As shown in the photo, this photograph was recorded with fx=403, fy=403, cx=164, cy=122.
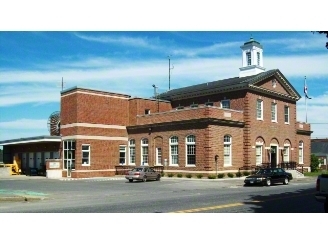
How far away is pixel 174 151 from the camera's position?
38.5m

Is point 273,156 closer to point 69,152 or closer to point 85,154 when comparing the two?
→ point 85,154

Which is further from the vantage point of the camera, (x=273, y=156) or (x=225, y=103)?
(x=273, y=156)

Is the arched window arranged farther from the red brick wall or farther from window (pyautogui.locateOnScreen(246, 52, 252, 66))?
window (pyautogui.locateOnScreen(246, 52, 252, 66))

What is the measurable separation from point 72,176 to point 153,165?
801 cm

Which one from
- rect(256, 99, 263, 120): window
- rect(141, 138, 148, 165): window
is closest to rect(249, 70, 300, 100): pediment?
rect(256, 99, 263, 120): window

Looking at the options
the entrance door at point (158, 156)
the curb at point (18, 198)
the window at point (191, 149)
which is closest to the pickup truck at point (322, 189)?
the curb at point (18, 198)

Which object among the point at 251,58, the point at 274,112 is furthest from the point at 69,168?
the point at 251,58

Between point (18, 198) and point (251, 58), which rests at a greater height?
point (251, 58)

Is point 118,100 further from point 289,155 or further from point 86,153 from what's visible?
point 289,155

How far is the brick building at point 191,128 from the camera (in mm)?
36656

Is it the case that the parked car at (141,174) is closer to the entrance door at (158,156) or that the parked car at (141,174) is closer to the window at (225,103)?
the entrance door at (158,156)

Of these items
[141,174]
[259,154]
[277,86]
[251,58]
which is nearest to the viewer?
[141,174]

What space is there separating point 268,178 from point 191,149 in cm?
967
